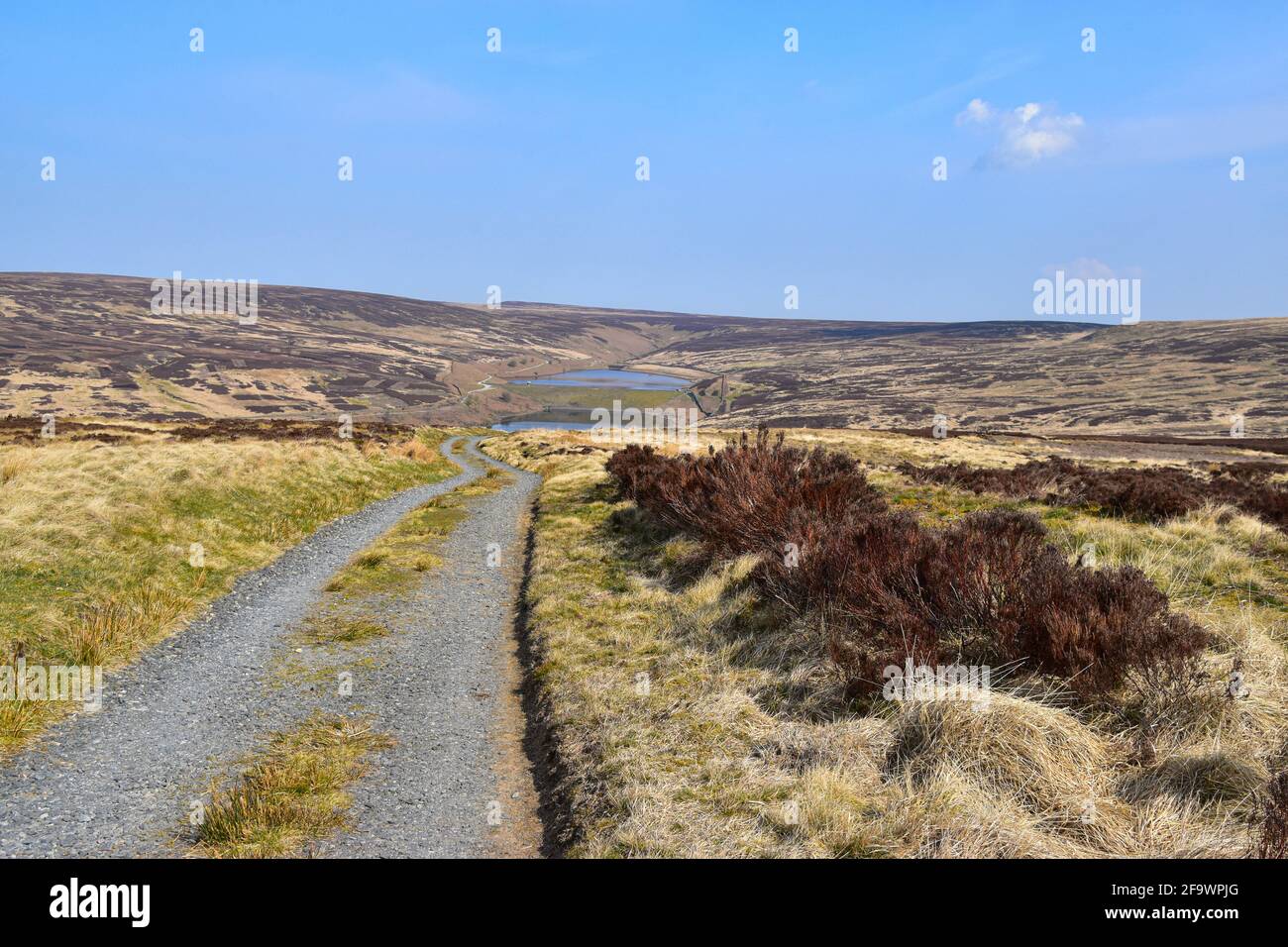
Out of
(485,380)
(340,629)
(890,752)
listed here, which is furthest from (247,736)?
(485,380)

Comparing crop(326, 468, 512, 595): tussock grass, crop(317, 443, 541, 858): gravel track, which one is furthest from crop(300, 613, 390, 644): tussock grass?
crop(326, 468, 512, 595): tussock grass

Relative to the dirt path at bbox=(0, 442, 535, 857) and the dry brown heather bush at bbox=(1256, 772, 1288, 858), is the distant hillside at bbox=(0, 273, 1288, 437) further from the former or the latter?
the dry brown heather bush at bbox=(1256, 772, 1288, 858)

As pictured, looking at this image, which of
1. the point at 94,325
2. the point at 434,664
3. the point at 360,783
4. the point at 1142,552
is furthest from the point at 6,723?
the point at 94,325

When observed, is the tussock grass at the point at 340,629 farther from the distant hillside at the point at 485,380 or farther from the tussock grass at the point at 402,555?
the distant hillside at the point at 485,380

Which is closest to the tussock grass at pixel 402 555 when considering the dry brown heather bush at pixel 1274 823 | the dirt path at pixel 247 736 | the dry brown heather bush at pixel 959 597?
the dirt path at pixel 247 736

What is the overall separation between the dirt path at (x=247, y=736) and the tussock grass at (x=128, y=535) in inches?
22.2

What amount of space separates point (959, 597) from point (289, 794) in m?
6.16

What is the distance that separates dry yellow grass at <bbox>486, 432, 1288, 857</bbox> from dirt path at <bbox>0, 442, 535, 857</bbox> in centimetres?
88

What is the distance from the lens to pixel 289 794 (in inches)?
218

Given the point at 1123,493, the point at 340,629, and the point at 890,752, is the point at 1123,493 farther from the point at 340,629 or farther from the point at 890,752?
the point at 340,629

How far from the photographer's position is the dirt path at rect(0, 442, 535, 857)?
5160 millimetres

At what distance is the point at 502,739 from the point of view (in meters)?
6.98

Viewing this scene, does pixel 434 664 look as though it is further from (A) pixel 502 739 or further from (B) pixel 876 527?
(B) pixel 876 527
